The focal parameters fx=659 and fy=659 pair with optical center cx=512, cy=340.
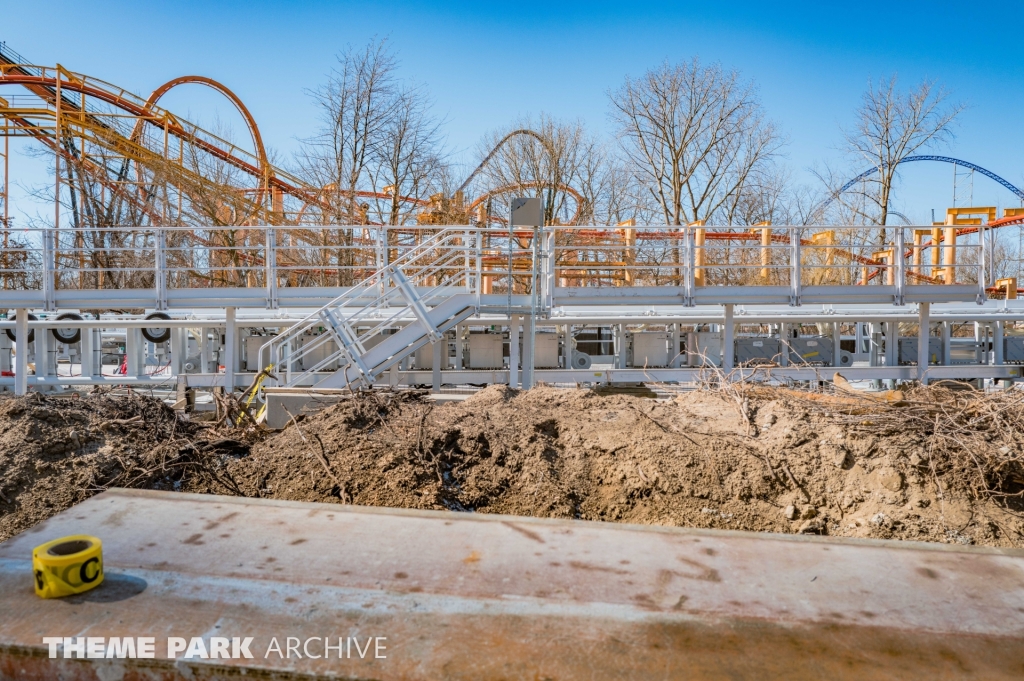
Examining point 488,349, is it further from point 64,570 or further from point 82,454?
point 64,570

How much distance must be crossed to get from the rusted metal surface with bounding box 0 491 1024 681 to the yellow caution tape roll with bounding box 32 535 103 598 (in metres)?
0.05

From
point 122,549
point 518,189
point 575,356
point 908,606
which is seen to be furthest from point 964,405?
point 518,189

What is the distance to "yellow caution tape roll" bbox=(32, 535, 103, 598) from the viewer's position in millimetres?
2877

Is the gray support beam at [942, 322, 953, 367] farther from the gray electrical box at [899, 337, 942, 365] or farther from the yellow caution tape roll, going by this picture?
the yellow caution tape roll

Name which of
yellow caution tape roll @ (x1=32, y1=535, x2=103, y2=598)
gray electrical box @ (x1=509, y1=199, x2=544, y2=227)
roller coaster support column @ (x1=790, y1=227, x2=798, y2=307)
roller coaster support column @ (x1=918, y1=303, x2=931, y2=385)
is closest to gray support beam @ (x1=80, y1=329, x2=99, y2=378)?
gray electrical box @ (x1=509, y1=199, x2=544, y2=227)

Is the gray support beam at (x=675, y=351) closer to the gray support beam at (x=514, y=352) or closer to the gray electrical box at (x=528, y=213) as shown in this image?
the gray support beam at (x=514, y=352)

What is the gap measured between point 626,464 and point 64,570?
3.94 meters

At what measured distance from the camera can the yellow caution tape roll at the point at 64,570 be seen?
2.88 meters

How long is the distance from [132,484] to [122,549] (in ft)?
7.46

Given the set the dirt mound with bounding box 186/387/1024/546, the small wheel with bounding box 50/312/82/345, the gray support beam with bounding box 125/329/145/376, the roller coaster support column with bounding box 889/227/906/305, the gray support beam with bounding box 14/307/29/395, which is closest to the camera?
the dirt mound with bounding box 186/387/1024/546

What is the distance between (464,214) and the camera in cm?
2208

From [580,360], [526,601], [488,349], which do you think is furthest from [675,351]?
[526,601]

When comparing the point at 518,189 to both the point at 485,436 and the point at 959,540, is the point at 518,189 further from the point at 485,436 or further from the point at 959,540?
the point at 959,540

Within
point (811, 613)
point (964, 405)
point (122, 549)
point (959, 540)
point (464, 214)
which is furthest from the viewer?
point (464, 214)
